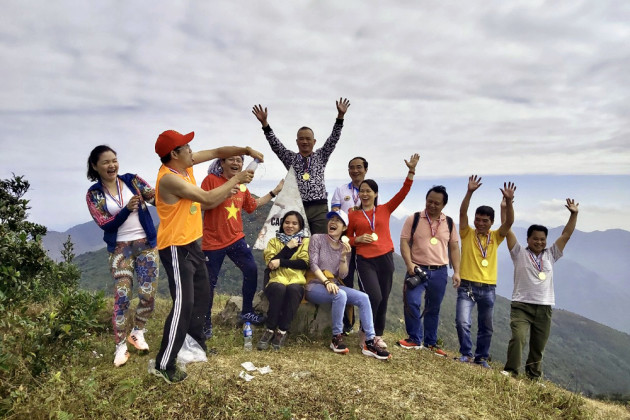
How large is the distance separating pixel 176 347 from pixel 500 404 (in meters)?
4.20

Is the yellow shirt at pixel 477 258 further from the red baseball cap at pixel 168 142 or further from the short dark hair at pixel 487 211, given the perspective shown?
the red baseball cap at pixel 168 142

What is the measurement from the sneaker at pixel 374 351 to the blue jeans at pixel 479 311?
5.34 feet

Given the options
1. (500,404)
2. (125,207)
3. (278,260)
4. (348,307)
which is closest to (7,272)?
(125,207)

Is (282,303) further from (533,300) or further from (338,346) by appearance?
(533,300)

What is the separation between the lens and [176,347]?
174 inches

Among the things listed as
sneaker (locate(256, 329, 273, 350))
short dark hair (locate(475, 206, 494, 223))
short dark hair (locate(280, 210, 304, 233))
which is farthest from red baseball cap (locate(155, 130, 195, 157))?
short dark hair (locate(475, 206, 494, 223))

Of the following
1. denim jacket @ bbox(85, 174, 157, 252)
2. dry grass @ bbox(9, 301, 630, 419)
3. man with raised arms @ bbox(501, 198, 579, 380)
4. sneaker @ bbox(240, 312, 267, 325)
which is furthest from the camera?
sneaker @ bbox(240, 312, 267, 325)

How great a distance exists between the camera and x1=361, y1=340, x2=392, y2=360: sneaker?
19.1 ft

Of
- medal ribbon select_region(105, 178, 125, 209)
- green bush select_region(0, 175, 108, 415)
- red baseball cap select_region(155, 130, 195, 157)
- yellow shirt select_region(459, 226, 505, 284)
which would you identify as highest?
red baseball cap select_region(155, 130, 195, 157)

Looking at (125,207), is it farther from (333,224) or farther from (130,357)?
(333,224)

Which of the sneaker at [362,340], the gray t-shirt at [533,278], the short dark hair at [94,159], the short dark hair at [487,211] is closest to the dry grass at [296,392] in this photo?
the sneaker at [362,340]

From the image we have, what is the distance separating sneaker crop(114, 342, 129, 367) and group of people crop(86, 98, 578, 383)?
0.04ft

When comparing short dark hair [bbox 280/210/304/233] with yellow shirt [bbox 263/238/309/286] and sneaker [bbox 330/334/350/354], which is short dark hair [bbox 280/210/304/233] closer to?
yellow shirt [bbox 263/238/309/286]

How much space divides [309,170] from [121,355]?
423cm
